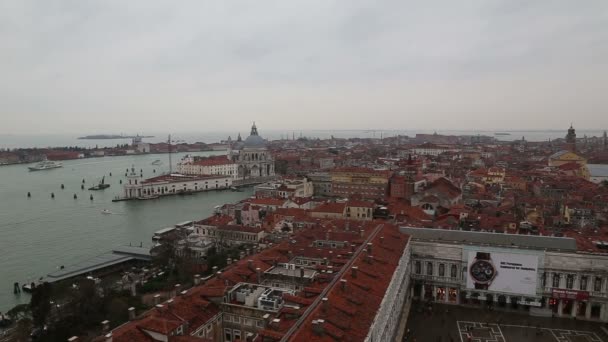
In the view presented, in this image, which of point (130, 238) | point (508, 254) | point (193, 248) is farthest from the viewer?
point (130, 238)

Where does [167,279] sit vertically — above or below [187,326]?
below

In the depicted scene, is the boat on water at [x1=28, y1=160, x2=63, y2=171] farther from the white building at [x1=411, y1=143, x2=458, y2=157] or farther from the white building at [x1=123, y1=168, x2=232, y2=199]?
the white building at [x1=411, y1=143, x2=458, y2=157]

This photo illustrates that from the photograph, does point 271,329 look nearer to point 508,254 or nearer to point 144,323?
point 144,323

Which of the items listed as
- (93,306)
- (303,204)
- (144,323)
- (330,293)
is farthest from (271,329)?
(303,204)

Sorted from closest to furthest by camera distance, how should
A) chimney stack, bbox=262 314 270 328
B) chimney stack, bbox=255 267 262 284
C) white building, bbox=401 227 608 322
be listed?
chimney stack, bbox=262 314 270 328, chimney stack, bbox=255 267 262 284, white building, bbox=401 227 608 322

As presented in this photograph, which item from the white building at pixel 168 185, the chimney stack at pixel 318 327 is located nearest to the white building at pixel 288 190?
the white building at pixel 168 185

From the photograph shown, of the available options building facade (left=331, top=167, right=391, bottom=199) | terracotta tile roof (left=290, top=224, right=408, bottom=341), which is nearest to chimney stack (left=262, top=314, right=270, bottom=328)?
terracotta tile roof (left=290, top=224, right=408, bottom=341)

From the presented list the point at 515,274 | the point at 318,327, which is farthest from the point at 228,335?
the point at 515,274
